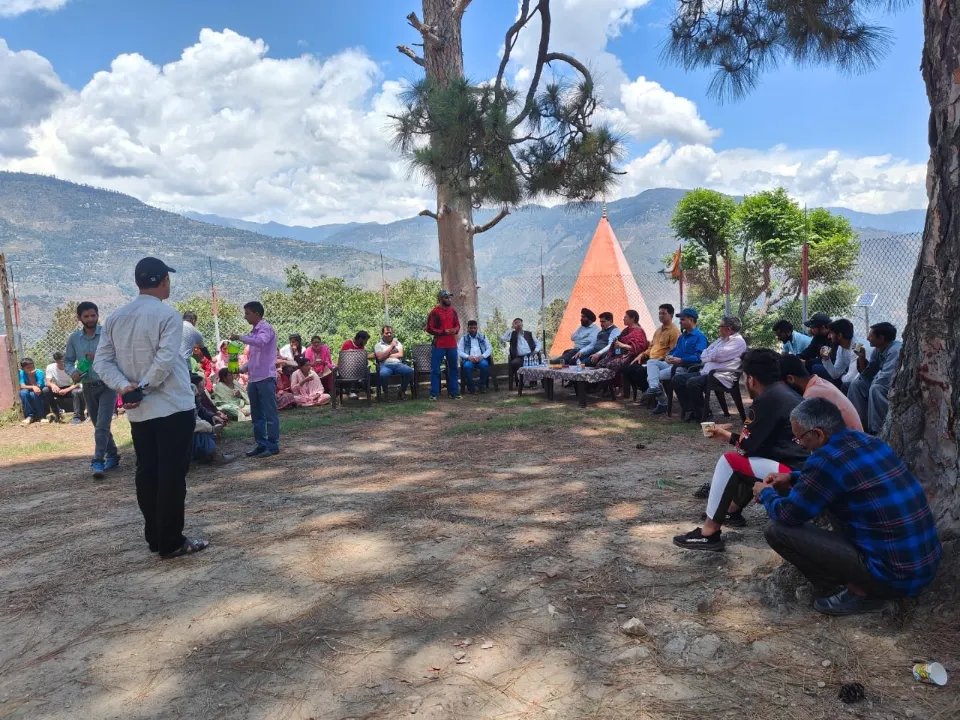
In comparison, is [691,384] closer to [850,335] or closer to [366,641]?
[850,335]

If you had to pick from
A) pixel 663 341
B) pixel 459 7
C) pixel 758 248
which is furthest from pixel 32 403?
pixel 758 248

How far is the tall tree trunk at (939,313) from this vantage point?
102 inches

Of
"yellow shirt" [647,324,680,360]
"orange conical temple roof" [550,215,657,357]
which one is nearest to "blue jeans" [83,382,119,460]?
"yellow shirt" [647,324,680,360]

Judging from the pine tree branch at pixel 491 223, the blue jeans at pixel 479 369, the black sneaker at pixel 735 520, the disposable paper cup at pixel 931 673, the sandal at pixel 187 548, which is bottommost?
the disposable paper cup at pixel 931 673

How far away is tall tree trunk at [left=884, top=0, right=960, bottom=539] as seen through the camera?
2602 mm

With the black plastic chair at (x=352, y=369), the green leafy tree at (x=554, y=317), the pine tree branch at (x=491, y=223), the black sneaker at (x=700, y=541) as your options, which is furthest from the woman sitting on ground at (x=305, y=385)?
the black sneaker at (x=700, y=541)

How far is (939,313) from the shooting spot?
2650 millimetres

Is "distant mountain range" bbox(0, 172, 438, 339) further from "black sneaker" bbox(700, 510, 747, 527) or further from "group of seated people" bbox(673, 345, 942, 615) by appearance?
"group of seated people" bbox(673, 345, 942, 615)

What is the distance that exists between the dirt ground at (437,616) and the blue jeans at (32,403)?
5.36 m

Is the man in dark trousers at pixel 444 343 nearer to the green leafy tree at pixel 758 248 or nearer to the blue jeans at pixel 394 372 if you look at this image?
the blue jeans at pixel 394 372

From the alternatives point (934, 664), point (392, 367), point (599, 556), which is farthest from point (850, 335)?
point (392, 367)

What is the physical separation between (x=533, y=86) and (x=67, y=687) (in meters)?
8.57

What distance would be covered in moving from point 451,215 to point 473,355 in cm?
228

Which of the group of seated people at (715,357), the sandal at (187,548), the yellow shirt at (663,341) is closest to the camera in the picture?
the sandal at (187,548)
